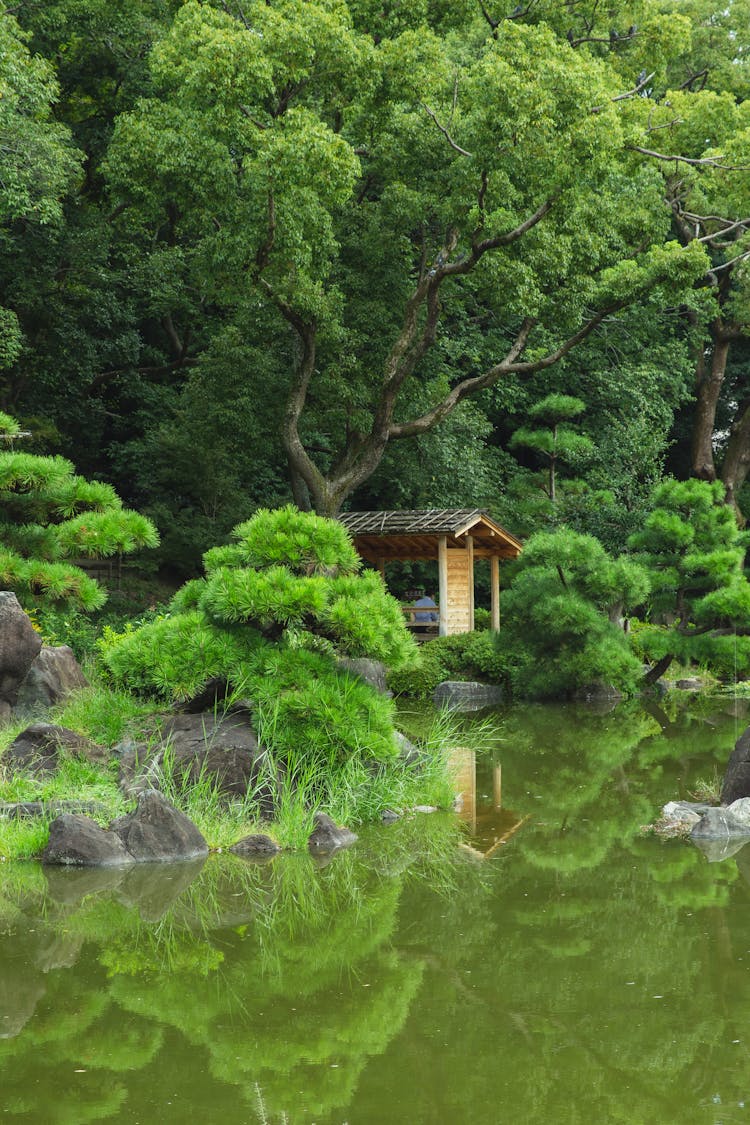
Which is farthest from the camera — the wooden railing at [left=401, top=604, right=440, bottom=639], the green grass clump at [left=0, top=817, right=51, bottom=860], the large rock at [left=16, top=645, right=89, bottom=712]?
the wooden railing at [left=401, top=604, right=440, bottom=639]

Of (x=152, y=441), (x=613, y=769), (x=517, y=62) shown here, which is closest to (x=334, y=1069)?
(x=613, y=769)

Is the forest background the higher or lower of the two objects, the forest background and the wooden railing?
the higher

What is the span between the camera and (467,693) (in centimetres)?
1495

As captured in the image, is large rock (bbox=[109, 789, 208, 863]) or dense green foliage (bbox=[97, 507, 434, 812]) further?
dense green foliage (bbox=[97, 507, 434, 812])

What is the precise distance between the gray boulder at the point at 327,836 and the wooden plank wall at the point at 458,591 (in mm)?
11419

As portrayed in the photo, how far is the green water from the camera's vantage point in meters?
3.27

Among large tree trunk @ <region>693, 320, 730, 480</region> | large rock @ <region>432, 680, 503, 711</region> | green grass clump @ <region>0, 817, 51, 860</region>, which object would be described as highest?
large tree trunk @ <region>693, 320, 730, 480</region>

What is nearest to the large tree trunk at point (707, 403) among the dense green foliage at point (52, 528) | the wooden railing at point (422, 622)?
the wooden railing at point (422, 622)

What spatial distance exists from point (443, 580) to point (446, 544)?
0.68 m

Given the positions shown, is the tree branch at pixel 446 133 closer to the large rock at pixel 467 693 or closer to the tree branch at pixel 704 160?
the tree branch at pixel 704 160

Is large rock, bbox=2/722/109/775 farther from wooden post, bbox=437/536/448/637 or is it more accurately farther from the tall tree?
wooden post, bbox=437/536/448/637

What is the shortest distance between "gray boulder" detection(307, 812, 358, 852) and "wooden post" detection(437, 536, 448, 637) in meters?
10.7

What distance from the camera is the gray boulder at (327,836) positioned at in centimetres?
636

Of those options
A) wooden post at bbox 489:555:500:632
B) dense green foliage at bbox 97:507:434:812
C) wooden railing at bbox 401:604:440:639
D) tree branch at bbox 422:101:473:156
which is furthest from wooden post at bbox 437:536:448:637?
dense green foliage at bbox 97:507:434:812
